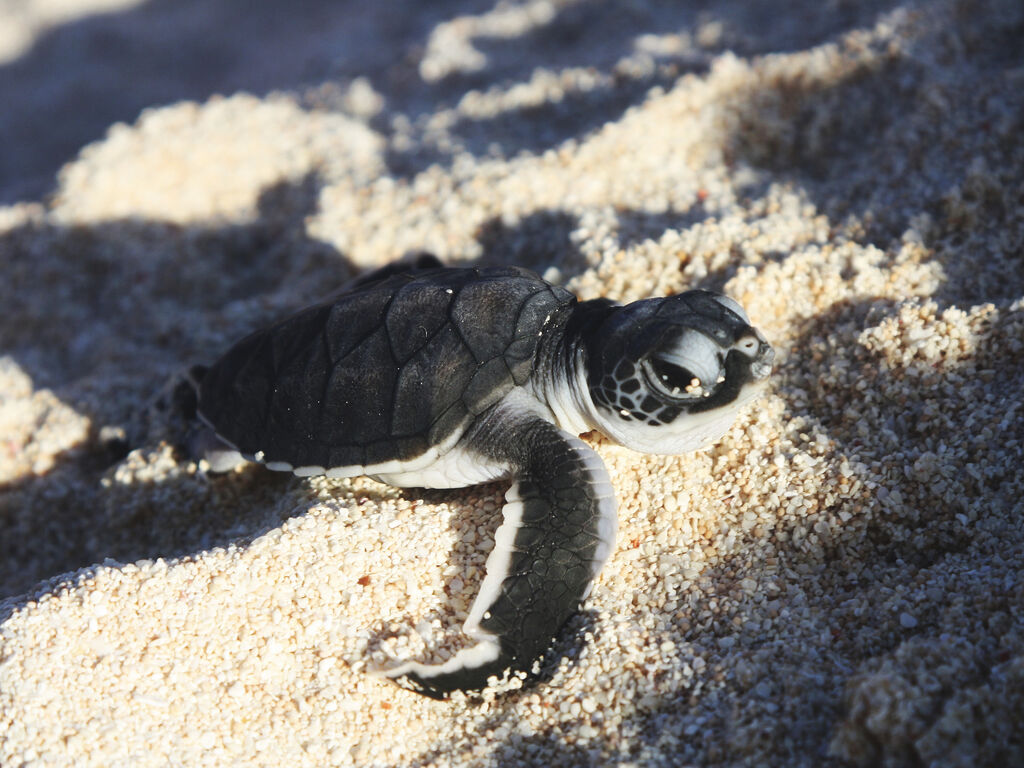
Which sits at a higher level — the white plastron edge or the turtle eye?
the turtle eye

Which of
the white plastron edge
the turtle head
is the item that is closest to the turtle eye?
the turtle head

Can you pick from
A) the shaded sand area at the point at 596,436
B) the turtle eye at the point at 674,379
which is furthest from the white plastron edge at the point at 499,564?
the turtle eye at the point at 674,379

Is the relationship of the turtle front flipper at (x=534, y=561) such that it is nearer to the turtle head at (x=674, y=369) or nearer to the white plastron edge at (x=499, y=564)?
the white plastron edge at (x=499, y=564)

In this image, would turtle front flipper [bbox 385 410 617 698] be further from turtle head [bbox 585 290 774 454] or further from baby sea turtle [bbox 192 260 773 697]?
turtle head [bbox 585 290 774 454]

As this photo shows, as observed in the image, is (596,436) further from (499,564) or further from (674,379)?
(499,564)

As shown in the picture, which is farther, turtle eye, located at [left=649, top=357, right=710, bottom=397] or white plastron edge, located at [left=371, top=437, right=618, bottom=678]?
turtle eye, located at [left=649, top=357, right=710, bottom=397]

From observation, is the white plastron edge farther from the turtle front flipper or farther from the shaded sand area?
the shaded sand area
